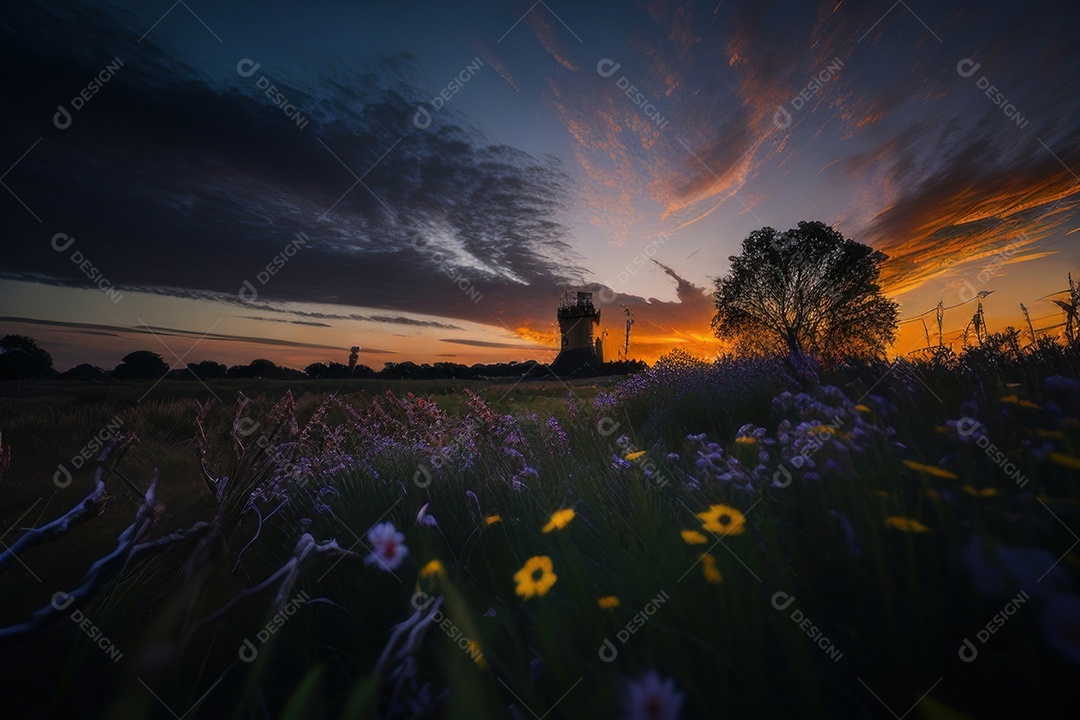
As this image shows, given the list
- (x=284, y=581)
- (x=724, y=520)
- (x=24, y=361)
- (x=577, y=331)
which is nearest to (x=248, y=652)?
(x=284, y=581)

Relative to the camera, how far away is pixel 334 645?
2.21m

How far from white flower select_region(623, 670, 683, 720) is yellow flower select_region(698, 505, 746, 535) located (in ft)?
3.12

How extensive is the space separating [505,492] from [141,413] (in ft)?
23.9

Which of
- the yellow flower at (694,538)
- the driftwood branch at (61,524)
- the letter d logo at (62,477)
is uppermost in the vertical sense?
the letter d logo at (62,477)

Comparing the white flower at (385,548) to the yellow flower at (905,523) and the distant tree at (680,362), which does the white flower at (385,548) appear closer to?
the yellow flower at (905,523)

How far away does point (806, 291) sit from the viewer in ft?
72.0

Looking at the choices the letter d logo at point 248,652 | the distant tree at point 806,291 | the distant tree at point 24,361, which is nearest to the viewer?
the letter d logo at point 248,652

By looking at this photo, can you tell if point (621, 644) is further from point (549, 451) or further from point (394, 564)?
point (549, 451)

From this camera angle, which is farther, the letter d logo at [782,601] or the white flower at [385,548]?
the white flower at [385,548]

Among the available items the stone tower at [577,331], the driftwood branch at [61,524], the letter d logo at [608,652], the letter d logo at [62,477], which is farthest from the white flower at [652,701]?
Result: the stone tower at [577,331]

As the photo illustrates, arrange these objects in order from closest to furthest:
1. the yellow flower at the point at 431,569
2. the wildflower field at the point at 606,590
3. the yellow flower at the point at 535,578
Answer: the wildflower field at the point at 606,590, the yellow flower at the point at 535,578, the yellow flower at the point at 431,569

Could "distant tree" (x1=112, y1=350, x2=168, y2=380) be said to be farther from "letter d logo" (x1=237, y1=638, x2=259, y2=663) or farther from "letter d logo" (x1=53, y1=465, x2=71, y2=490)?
"letter d logo" (x1=237, y1=638, x2=259, y2=663)

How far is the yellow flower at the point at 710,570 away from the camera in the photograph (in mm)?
1998

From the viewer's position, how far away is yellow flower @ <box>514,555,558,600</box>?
7.00ft
